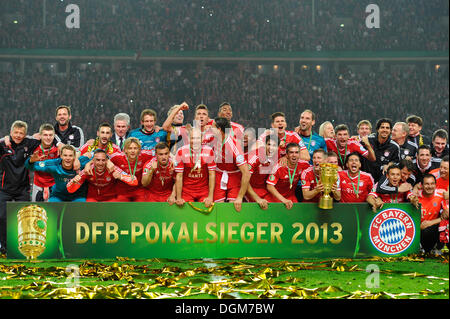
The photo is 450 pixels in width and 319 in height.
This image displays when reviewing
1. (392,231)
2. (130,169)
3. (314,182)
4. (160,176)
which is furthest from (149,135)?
(392,231)

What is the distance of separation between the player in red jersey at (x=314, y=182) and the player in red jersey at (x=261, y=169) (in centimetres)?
40

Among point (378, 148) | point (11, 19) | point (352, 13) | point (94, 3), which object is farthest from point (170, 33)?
point (378, 148)

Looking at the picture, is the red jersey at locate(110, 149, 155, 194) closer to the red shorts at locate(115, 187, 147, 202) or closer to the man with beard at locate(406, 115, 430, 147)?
the red shorts at locate(115, 187, 147, 202)

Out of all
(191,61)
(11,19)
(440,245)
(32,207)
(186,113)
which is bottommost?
(440,245)

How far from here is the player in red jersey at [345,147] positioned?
6.78 meters

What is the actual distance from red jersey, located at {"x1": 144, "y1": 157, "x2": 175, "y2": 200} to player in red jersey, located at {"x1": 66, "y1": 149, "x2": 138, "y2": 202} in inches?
9.2

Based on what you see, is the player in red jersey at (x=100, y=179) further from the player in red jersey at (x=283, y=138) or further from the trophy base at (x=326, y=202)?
the trophy base at (x=326, y=202)

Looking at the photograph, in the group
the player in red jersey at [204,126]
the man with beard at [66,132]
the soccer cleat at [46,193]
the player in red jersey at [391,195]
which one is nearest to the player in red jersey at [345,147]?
the player in red jersey at [391,195]

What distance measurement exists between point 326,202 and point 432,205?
1483 millimetres

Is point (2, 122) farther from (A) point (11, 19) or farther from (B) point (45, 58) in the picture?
(A) point (11, 19)

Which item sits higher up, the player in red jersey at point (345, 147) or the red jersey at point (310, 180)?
the player in red jersey at point (345, 147)

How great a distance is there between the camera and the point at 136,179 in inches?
241

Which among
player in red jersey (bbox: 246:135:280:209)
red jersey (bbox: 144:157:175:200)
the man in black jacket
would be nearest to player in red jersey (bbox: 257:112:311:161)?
player in red jersey (bbox: 246:135:280:209)

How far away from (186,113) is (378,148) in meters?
14.2
